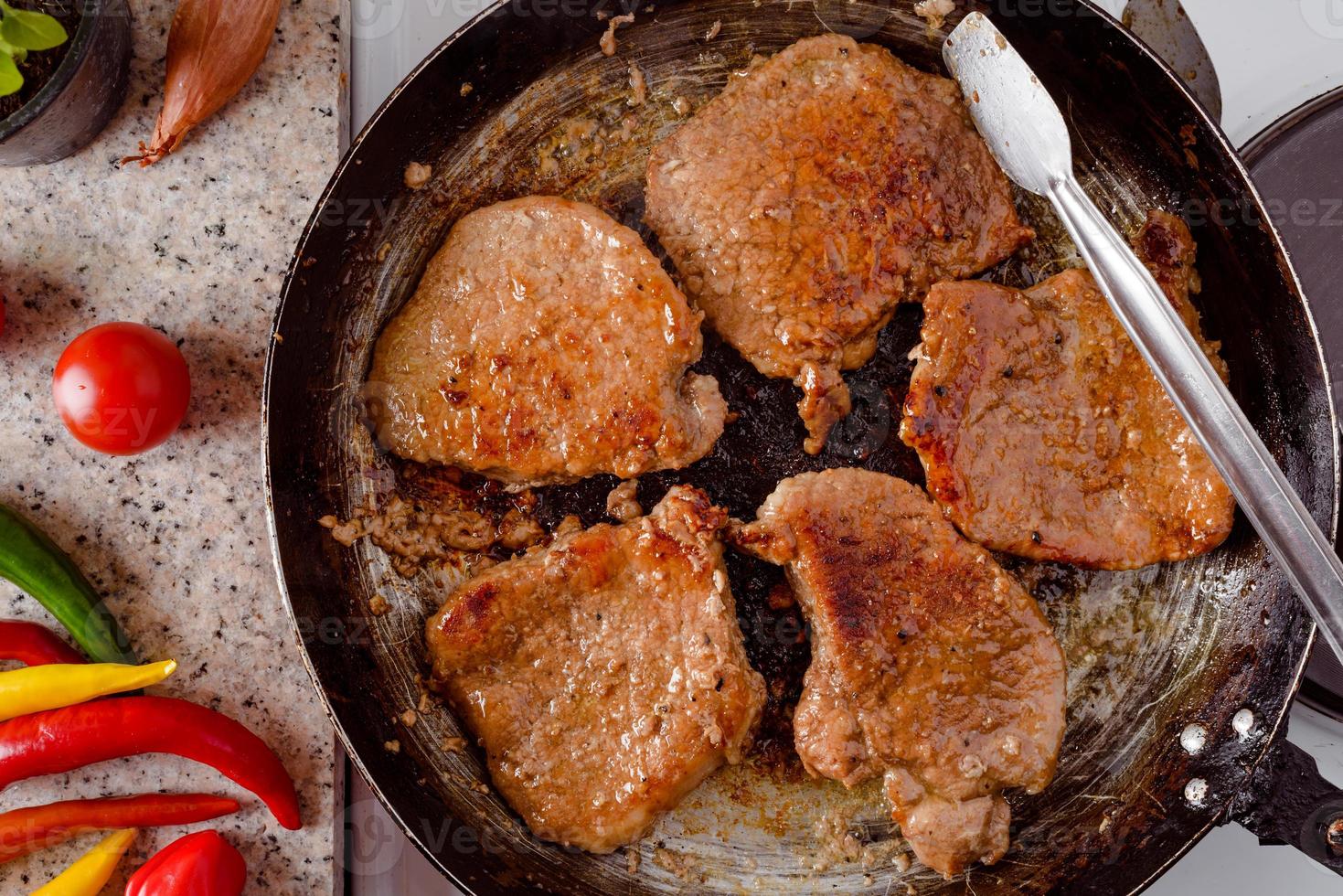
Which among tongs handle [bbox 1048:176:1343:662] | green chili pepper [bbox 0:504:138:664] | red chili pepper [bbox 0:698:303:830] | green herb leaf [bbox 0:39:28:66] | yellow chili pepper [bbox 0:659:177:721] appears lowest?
red chili pepper [bbox 0:698:303:830]

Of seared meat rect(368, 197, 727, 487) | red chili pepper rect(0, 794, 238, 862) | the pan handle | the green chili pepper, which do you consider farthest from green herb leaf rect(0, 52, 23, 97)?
the pan handle

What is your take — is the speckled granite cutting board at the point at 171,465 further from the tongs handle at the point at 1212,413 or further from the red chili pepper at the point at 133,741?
the tongs handle at the point at 1212,413

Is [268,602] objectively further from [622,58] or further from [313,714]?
[622,58]

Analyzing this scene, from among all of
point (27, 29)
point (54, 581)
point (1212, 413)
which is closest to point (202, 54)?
point (27, 29)

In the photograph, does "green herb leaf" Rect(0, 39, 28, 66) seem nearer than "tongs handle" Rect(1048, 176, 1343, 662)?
Yes

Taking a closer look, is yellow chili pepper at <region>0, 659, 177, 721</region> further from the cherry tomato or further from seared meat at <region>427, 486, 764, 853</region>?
seared meat at <region>427, 486, 764, 853</region>

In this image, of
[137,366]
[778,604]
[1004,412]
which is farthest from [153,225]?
[1004,412]
